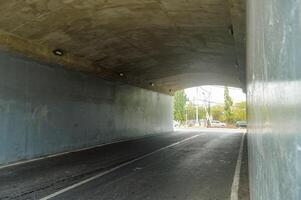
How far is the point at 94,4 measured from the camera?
406 inches

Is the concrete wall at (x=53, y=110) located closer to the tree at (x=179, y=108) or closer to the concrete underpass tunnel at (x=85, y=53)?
the concrete underpass tunnel at (x=85, y=53)

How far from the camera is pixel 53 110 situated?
14172 mm

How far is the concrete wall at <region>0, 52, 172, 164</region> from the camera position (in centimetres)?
1155

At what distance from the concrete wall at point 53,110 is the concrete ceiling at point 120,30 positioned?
2.09 ft

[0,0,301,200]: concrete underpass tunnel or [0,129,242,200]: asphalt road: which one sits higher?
[0,0,301,200]: concrete underpass tunnel

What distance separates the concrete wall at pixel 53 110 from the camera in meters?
11.6

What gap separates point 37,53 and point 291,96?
12.9 m

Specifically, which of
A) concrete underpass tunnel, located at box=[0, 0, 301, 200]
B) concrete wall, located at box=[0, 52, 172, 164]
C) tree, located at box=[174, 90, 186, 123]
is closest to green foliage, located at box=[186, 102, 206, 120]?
tree, located at box=[174, 90, 186, 123]

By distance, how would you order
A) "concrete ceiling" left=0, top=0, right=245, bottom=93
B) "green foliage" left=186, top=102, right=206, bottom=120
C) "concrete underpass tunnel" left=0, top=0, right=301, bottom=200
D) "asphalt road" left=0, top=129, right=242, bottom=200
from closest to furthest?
"asphalt road" left=0, top=129, right=242, bottom=200
"concrete ceiling" left=0, top=0, right=245, bottom=93
"concrete underpass tunnel" left=0, top=0, right=301, bottom=200
"green foliage" left=186, top=102, right=206, bottom=120

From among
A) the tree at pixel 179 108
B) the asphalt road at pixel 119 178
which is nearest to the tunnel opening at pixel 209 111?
the tree at pixel 179 108

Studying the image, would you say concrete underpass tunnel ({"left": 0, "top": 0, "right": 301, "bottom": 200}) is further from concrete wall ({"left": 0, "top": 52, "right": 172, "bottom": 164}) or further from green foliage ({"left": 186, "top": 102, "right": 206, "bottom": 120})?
green foliage ({"left": 186, "top": 102, "right": 206, "bottom": 120})

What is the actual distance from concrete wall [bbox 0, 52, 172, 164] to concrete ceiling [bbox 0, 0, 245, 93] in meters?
0.64

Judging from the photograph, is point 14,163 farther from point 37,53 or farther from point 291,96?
point 291,96

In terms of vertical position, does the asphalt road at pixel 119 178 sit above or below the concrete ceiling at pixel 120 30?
below
